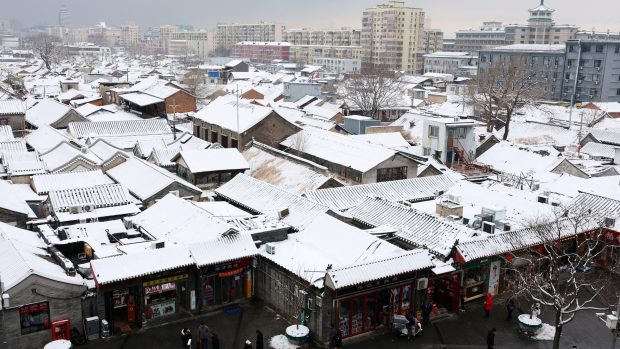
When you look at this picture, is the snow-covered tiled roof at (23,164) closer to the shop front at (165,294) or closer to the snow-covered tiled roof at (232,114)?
the snow-covered tiled roof at (232,114)

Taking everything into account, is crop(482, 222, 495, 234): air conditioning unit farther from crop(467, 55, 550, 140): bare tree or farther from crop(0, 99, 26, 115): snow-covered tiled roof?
crop(0, 99, 26, 115): snow-covered tiled roof

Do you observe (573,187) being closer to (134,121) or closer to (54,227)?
(54,227)

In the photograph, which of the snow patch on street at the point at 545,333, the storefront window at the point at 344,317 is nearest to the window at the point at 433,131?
the snow patch on street at the point at 545,333

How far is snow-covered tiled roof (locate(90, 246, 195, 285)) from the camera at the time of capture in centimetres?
2152

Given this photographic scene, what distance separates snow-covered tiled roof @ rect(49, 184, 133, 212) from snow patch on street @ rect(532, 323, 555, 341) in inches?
850

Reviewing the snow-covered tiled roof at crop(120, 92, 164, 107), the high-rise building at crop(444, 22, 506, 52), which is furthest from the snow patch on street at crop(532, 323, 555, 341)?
Answer: the high-rise building at crop(444, 22, 506, 52)

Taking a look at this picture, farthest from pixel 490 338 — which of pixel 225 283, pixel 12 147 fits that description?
pixel 12 147

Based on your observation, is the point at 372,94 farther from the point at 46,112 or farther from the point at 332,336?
the point at 332,336

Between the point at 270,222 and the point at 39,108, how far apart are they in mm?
45493

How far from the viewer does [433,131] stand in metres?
46.7

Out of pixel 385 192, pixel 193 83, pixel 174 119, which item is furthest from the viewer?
pixel 193 83

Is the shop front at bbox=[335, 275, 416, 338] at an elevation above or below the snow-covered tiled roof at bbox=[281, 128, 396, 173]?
below

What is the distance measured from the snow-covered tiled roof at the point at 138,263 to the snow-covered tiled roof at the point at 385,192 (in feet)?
33.2

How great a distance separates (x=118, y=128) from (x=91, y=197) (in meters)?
24.6
